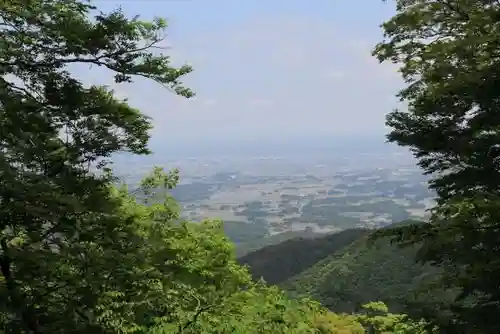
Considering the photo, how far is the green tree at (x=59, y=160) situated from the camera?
19.2 ft

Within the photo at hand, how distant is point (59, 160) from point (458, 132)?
5.88 meters

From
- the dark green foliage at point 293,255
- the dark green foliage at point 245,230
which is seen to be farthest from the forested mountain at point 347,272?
the dark green foliage at point 245,230

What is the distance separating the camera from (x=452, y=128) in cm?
817

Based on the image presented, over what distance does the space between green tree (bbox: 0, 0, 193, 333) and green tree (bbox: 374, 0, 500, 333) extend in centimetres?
399

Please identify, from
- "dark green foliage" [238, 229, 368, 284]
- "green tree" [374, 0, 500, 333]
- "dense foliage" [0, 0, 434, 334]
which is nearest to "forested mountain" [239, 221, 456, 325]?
"dark green foliage" [238, 229, 368, 284]

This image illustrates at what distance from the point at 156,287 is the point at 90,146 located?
2.15 meters

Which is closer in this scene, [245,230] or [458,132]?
[458,132]

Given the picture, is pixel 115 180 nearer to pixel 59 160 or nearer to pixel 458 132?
pixel 59 160

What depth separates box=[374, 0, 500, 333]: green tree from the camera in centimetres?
710

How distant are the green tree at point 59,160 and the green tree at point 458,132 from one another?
13.1 feet

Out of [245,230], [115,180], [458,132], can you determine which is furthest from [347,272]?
[245,230]

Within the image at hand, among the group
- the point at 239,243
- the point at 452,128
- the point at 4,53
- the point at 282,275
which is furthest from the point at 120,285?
the point at 239,243

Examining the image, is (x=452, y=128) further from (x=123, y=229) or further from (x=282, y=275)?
(x=282, y=275)

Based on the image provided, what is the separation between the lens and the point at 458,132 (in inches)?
320
